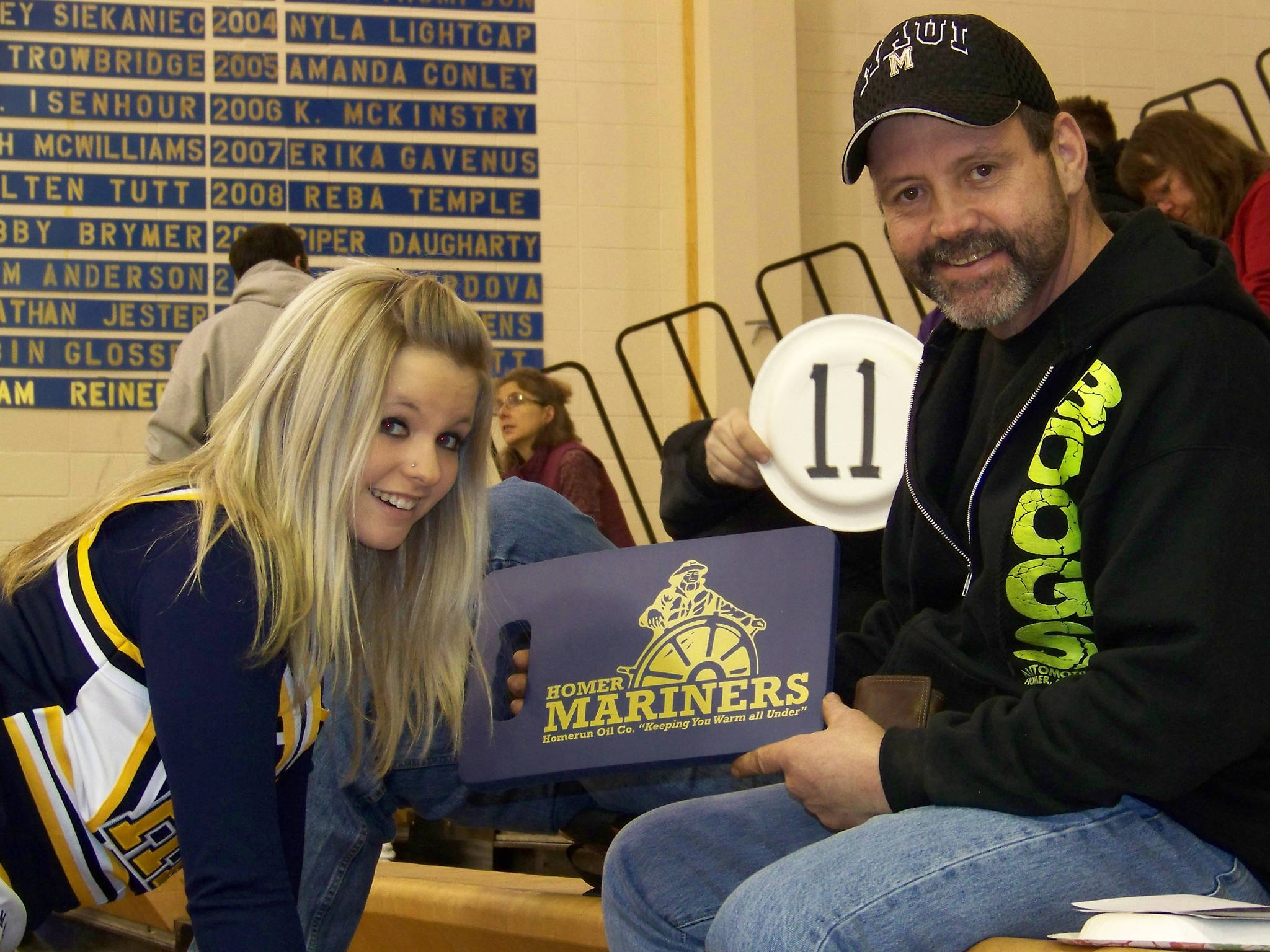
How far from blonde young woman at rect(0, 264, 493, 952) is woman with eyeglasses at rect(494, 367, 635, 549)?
9.16ft

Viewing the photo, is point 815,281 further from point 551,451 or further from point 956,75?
point 956,75

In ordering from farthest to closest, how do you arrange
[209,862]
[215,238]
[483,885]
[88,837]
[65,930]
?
[215,238] → [65,930] → [483,885] → [88,837] → [209,862]

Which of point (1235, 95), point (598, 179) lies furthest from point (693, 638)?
point (1235, 95)

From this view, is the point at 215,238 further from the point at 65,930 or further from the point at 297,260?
the point at 65,930

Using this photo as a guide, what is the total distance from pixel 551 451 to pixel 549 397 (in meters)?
0.20

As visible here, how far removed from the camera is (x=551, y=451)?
443cm

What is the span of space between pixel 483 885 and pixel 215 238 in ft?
12.0

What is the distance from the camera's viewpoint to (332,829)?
170cm

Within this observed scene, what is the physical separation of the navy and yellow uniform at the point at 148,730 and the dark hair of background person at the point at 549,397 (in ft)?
10.3

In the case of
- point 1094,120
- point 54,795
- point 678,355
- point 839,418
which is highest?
point 1094,120

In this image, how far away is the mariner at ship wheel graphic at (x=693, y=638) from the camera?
4.74 ft

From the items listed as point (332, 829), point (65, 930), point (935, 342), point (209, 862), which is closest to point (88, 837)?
point (209, 862)

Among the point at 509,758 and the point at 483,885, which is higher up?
the point at 509,758

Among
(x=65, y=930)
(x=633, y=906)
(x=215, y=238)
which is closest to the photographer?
(x=633, y=906)
